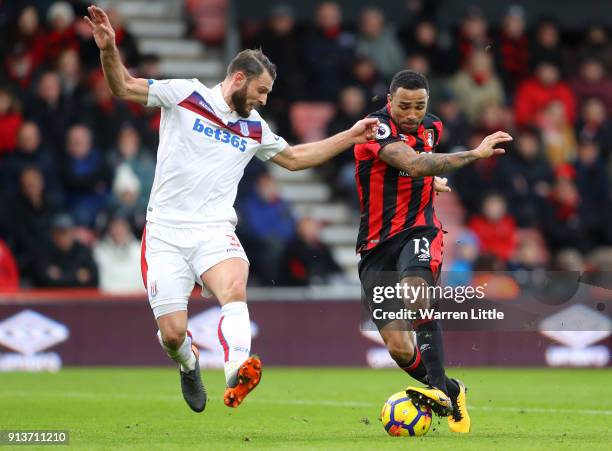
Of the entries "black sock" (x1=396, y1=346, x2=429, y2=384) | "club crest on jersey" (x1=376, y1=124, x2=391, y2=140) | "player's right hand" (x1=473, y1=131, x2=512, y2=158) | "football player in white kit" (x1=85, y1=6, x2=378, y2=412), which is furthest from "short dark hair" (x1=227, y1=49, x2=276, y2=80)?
"black sock" (x1=396, y1=346, x2=429, y2=384)

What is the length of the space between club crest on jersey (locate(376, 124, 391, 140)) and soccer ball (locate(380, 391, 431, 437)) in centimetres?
184

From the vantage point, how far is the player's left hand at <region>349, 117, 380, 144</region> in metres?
9.76

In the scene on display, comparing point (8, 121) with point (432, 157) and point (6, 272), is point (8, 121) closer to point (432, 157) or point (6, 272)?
point (6, 272)

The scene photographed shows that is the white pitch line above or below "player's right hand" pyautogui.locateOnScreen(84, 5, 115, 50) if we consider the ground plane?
below

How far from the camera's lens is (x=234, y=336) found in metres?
9.03

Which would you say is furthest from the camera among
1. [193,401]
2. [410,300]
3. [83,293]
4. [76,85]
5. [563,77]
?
[563,77]

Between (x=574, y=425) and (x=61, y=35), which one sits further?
(x=61, y=35)

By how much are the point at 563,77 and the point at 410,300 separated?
13.0 m

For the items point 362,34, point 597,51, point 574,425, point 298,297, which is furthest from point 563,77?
point 574,425

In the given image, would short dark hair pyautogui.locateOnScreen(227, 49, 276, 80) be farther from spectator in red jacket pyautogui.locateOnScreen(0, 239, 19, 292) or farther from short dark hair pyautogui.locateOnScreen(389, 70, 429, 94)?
spectator in red jacket pyautogui.locateOnScreen(0, 239, 19, 292)

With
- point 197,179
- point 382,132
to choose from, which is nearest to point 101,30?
point 197,179

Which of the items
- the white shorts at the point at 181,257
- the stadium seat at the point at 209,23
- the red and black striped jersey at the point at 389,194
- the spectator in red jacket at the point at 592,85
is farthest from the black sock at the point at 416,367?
the spectator in red jacket at the point at 592,85

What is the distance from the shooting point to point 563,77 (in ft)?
71.2

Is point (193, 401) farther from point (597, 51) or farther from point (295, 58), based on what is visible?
point (597, 51)
